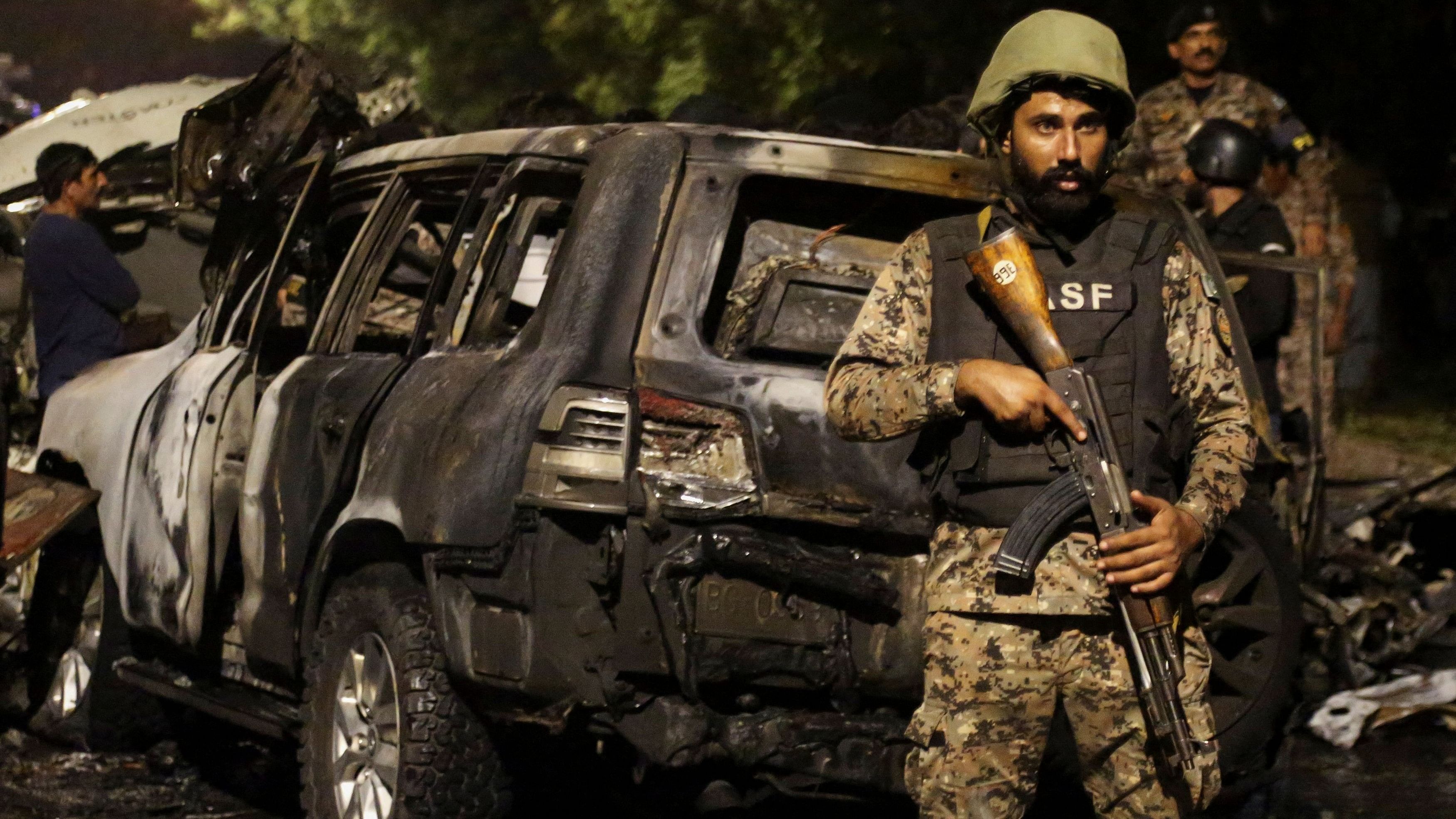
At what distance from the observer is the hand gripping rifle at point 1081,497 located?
11.8 ft

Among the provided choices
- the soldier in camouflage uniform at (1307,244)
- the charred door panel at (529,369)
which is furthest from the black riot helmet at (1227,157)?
the charred door panel at (529,369)

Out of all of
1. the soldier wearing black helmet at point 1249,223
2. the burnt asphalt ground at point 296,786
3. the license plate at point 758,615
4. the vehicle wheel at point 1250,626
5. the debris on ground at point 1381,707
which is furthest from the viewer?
the soldier wearing black helmet at point 1249,223

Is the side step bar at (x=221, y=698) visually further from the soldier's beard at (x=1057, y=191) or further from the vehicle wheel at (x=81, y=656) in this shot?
the soldier's beard at (x=1057, y=191)

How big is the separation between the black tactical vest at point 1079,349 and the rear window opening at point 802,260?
3.74ft

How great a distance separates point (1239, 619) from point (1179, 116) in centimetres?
431

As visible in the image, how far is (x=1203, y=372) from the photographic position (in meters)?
3.78

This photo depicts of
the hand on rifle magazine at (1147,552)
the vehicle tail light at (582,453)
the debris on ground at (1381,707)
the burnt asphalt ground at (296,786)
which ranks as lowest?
the burnt asphalt ground at (296,786)

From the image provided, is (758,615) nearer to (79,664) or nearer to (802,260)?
(802,260)

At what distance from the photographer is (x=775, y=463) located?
15.4 ft

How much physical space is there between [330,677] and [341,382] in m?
0.74

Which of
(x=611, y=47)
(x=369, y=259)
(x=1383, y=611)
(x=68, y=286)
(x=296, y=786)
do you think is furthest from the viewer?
(x=611, y=47)

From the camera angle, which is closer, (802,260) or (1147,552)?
(1147,552)

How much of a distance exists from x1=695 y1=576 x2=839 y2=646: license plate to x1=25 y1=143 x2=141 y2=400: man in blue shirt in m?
5.24

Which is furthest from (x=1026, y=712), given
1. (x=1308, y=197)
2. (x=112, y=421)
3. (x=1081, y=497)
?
(x=1308, y=197)
